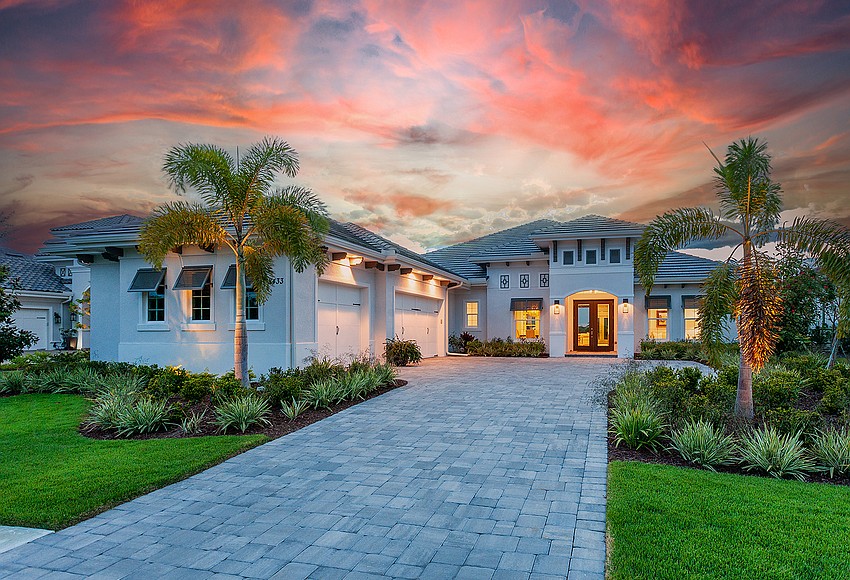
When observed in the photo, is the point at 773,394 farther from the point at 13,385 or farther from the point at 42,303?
the point at 42,303

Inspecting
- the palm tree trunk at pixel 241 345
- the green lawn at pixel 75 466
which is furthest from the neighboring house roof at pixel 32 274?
the palm tree trunk at pixel 241 345

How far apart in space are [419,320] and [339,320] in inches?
221

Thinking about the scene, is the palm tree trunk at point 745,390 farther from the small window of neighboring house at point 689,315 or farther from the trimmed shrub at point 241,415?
the small window of neighboring house at point 689,315

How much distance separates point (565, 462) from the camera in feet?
20.5

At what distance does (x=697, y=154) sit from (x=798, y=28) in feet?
11.8

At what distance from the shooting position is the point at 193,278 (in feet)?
44.0

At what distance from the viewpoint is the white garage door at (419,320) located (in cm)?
1873

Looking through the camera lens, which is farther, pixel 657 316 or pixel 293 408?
pixel 657 316

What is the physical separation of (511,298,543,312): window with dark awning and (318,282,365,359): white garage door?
948 centimetres

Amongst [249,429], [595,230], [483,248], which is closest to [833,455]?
[249,429]

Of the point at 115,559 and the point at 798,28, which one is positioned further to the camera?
the point at 798,28

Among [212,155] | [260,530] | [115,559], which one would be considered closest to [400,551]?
[260,530]

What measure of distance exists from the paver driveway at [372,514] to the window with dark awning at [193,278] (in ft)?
22.6

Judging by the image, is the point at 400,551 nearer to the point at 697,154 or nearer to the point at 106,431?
the point at 106,431
